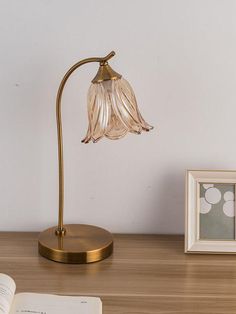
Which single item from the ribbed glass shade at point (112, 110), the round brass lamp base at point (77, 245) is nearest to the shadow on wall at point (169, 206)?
the round brass lamp base at point (77, 245)

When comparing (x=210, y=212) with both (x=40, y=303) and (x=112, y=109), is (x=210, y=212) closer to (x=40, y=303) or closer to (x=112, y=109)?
(x=112, y=109)

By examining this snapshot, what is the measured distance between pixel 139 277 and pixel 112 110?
0.37 meters

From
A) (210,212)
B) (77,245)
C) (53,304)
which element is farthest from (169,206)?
(53,304)

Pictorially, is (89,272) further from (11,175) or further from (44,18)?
(44,18)

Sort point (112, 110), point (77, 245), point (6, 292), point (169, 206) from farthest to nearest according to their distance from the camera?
1. point (169, 206)
2. point (77, 245)
3. point (112, 110)
4. point (6, 292)

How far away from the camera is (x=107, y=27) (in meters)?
1.34

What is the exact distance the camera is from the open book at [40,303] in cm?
103

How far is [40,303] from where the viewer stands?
1.06m

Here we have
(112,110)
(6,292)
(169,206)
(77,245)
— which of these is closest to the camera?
(6,292)

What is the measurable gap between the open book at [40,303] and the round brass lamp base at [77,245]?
17 centimetres

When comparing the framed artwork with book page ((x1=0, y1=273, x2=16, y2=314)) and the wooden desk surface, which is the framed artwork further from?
book page ((x1=0, y1=273, x2=16, y2=314))

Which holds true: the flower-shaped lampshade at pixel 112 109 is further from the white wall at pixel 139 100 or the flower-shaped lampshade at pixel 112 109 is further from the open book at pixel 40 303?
Result: the open book at pixel 40 303

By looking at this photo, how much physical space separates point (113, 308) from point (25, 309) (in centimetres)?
17

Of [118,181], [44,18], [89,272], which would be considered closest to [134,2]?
[44,18]
